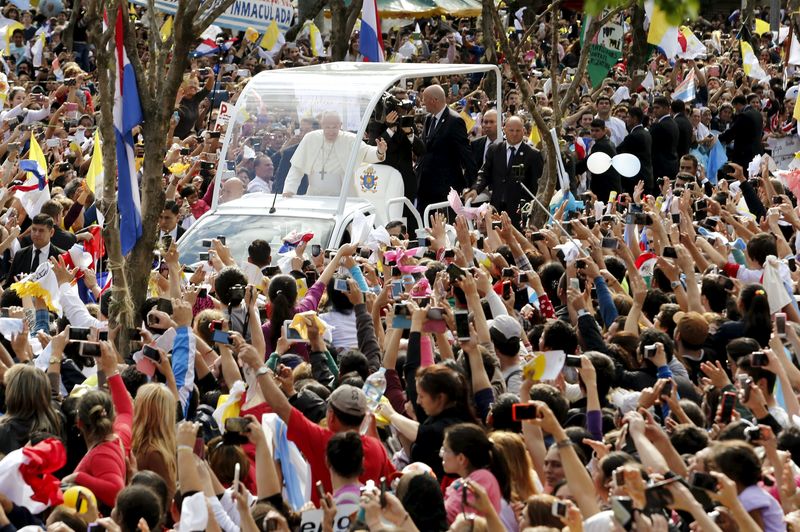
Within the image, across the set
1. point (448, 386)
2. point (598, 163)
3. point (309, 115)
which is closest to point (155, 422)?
point (448, 386)

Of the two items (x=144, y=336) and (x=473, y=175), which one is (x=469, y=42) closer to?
(x=473, y=175)

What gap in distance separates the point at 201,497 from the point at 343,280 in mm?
3140

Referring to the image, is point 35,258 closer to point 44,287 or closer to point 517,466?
point 44,287

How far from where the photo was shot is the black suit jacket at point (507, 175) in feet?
46.3

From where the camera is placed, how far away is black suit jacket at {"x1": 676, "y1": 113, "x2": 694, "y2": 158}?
17938 mm

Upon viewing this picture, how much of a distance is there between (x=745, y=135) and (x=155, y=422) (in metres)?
13.8

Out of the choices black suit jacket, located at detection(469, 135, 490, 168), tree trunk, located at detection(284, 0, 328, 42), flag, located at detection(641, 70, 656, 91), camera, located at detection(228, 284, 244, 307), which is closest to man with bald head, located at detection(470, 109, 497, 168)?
black suit jacket, located at detection(469, 135, 490, 168)

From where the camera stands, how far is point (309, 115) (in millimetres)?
13250

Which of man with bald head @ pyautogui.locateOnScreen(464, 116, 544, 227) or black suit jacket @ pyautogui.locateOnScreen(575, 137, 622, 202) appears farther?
black suit jacket @ pyautogui.locateOnScreen(575, 137, 622, 202)

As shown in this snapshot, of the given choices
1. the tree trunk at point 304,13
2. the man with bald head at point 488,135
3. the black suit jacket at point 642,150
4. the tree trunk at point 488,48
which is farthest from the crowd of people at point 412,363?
the tree trunk at point 304,13

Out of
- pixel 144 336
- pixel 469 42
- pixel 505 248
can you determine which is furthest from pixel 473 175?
pixel 469 42

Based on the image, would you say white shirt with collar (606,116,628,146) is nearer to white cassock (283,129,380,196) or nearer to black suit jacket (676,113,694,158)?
black suit jacket (676,113,694,158)

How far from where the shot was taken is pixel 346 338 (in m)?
8.42

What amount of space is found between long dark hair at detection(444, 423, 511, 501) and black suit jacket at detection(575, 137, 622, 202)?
1053 centimetres
